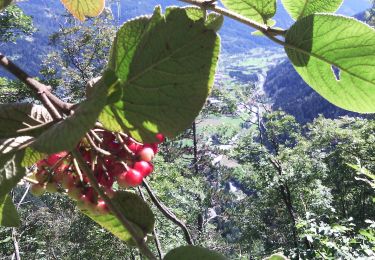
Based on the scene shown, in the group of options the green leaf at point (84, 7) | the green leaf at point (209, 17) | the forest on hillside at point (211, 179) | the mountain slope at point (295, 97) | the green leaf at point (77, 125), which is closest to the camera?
the green leaf at point (77, 125)

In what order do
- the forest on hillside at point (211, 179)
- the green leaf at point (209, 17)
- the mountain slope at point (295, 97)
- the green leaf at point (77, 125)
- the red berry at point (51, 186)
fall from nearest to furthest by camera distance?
the green leaf at point (77, 125) < the green leaf at point (209, 17) < the red berry at point (51, 186) < the forest on hillside at point (211, 179) < the mountain slope at point (295, 97)

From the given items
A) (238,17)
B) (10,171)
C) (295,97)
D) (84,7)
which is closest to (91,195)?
(10,171)

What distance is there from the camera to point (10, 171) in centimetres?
37

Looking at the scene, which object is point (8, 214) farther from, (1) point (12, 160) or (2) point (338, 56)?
(2) point (338, 56)

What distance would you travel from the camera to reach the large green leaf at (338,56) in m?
0.45

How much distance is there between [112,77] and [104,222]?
224 mm

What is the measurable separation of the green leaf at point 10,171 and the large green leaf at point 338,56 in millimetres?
286

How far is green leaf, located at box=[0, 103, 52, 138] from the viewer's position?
14.9 inches

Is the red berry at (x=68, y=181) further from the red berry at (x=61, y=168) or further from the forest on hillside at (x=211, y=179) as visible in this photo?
the forest on hillside at (x=211, y=179)

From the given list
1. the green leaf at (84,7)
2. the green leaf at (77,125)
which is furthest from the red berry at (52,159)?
the green leaf at (84,7)

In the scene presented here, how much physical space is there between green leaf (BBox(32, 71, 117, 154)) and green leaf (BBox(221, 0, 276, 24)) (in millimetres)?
266

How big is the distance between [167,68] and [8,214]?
291 millimetres

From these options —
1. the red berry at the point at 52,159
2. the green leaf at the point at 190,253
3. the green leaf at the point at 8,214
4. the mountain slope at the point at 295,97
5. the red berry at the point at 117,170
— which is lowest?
the mountain slope at the point at 295,97

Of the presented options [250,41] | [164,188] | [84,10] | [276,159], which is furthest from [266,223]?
[250,41]
